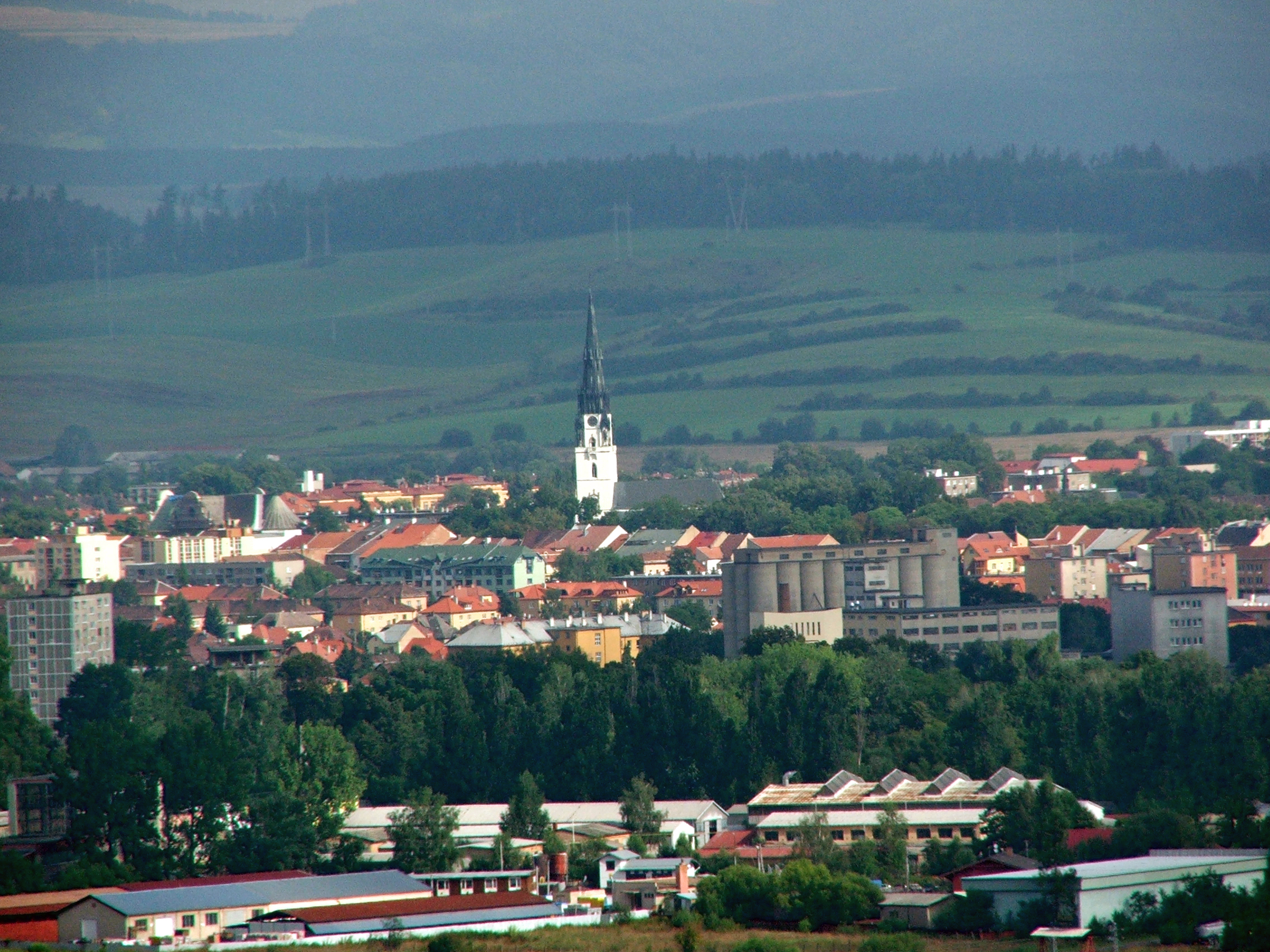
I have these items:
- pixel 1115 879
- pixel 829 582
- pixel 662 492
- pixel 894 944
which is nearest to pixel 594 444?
pixel 662 492

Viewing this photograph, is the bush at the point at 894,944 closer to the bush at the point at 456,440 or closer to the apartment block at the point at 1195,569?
the apartment block at the point at 1195,569

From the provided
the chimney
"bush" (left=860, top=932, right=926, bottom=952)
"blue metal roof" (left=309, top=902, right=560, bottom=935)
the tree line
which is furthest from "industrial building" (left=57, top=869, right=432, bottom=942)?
"bush" (left=860, top=932, right=926, bottom=952)

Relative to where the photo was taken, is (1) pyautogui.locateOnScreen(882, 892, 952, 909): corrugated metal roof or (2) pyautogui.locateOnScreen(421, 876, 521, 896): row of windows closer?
(1) pyautogui.locateOnScreen(882, 892, 952, 909): corrugated metal roof

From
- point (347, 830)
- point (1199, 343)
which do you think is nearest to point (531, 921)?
point (347, 830)

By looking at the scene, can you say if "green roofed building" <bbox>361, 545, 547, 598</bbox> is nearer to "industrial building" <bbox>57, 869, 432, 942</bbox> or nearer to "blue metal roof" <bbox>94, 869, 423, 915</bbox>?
"blue metal roof" <bbox>94, 869, 423, 915</bbox>

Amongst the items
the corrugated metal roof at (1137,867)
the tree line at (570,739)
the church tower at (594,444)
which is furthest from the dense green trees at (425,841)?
the church tower at (594,444)

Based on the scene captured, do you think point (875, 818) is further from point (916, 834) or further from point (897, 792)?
point (897, 792)
